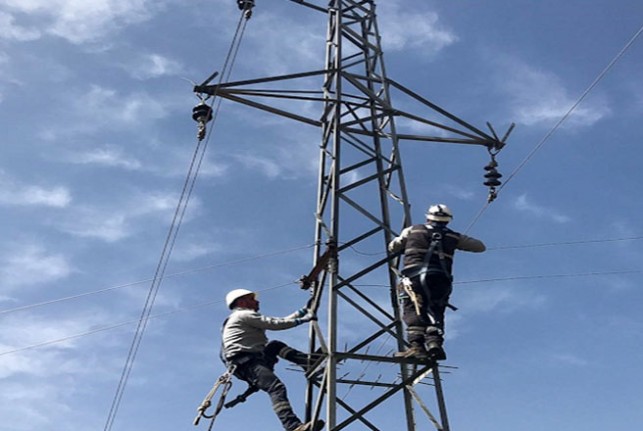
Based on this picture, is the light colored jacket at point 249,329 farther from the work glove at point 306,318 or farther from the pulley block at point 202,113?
the pulley block at point 202,113

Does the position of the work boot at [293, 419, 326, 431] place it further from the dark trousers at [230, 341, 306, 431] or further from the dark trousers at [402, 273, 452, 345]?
the dark trousers at [402, 273, 452, 345]

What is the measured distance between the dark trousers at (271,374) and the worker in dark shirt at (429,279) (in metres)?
1.47

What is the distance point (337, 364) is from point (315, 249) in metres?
1.91

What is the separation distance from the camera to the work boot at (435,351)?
31.9 feet

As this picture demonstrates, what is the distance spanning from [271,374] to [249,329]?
2.07 ft

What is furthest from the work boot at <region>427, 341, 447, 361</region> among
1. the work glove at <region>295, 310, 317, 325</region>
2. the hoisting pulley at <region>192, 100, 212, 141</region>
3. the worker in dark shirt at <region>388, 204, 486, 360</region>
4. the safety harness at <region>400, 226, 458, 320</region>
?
the hoisting pulley at <region>192, 100, 212, 141</region>

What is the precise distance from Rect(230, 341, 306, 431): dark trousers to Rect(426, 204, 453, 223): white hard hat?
2.33 m

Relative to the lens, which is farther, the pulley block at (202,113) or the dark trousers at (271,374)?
the pulley block at (202,113)

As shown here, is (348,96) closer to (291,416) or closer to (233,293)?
(233,293)

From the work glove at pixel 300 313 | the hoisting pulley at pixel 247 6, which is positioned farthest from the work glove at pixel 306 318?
the hoisting pulley at pixel 247 6

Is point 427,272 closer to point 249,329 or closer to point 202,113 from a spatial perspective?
point 249,329

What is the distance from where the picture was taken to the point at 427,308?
10.0m

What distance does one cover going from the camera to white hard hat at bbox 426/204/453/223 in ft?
34.0

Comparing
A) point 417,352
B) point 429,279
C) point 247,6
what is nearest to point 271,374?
point 417,352
